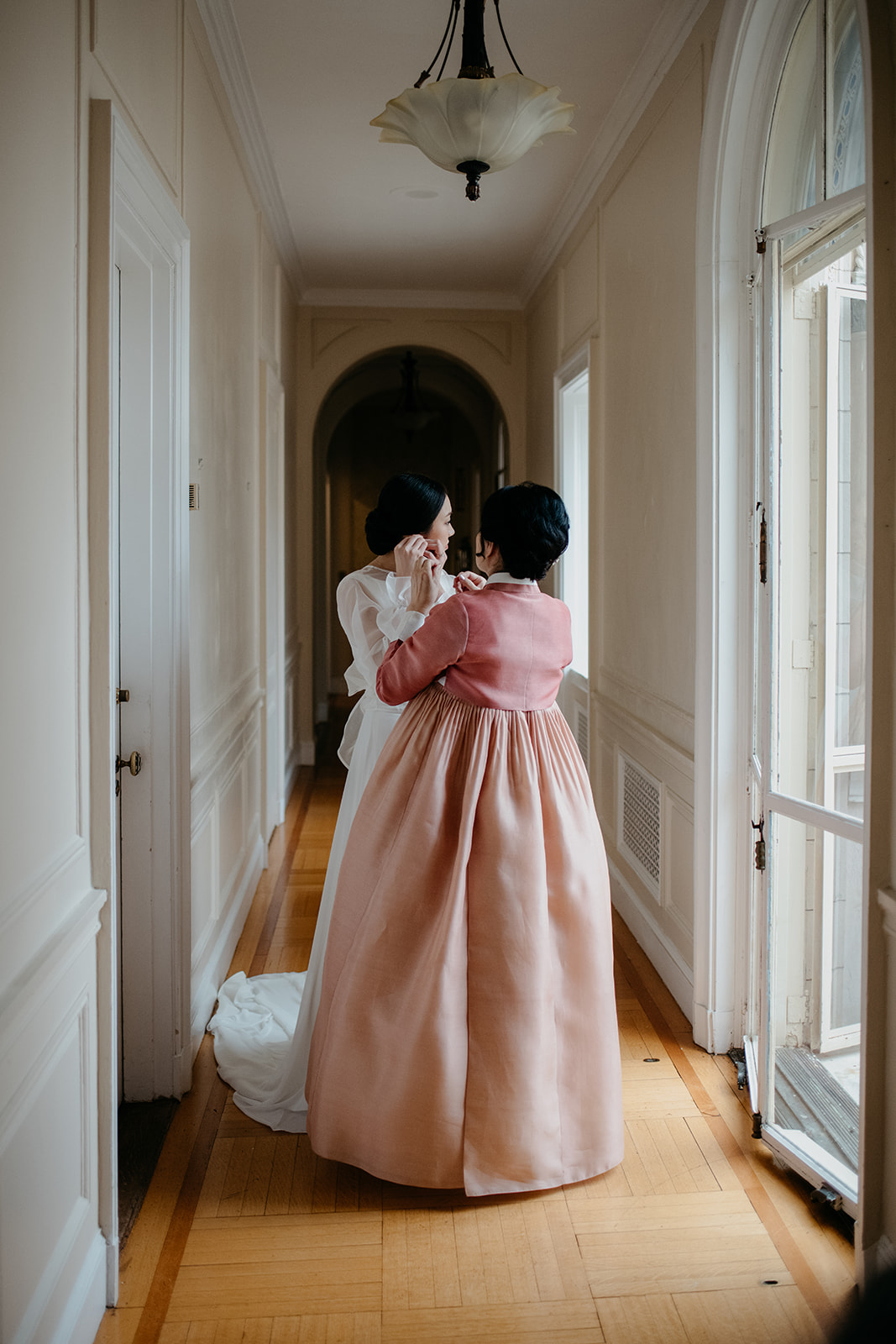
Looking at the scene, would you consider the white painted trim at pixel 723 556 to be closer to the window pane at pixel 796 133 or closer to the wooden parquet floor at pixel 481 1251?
the window pane at pixel 796 133

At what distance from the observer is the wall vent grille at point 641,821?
3.71 m

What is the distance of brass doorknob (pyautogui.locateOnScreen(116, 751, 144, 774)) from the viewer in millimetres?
2534

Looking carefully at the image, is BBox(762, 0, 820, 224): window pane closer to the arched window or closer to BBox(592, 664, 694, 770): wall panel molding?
the arched window

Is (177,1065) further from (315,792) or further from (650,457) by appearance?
(315,792)

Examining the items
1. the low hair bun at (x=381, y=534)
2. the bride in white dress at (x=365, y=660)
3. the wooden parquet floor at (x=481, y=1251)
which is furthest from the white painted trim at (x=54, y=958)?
the low hair bun at (x=381, y=534)

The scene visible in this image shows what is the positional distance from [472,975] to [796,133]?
2.18 metres

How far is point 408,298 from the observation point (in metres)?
7.05

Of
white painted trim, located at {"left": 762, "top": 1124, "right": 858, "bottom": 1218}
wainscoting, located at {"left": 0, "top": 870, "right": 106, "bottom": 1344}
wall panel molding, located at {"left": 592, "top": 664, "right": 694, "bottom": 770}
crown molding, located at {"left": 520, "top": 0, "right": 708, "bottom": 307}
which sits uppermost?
crown molding, located at {"left": 520, "top": 0, "right": 708, "bottom": 307}

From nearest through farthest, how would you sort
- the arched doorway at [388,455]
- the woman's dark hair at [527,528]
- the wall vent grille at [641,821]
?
the woman's dark hair at [527,528], the wall vent grille at [641,821], the arched doorway at [388,455]

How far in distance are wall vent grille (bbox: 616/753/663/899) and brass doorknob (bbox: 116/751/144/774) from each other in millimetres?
1875

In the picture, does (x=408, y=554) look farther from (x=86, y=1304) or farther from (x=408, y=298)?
(x=408, y=298)

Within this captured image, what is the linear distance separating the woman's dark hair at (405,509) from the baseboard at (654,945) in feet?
5.54

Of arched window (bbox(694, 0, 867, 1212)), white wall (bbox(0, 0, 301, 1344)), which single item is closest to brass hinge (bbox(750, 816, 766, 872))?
arched window (bbox(694, 0, 867, 1212))

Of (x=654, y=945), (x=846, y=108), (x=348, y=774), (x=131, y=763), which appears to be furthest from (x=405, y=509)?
(x=654, y=945)
